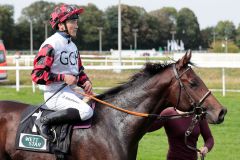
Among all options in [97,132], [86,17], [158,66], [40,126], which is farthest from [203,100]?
[86,17]

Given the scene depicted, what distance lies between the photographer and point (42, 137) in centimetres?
532

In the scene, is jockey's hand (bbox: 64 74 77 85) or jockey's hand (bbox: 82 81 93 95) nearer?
jockey's hand (bbox: 64 74 77 85)

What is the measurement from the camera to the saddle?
5.17 metres

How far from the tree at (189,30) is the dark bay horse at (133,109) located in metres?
96.9

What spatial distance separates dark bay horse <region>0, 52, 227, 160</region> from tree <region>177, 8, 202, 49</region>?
96933mm

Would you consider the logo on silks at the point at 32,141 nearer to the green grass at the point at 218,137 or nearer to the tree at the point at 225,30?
the green grass at the point at 218,137

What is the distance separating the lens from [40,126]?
5312 millimetres

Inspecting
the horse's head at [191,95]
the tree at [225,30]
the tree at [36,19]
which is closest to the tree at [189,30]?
the tree at [225,30]

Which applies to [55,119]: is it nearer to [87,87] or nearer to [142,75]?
[87,87]

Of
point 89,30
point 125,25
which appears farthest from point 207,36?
point 89,30

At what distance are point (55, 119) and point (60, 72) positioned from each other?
1.59 feet

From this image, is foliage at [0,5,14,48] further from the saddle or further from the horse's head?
the horse's head

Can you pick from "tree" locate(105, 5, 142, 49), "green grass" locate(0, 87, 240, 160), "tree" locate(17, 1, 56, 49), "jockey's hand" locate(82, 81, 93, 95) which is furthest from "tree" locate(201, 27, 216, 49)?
"jockey's hand" locate(82, 81, 93, 95)

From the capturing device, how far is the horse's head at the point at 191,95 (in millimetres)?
5051
